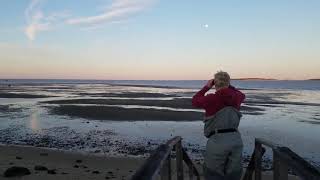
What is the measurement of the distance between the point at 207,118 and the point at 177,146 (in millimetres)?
1495

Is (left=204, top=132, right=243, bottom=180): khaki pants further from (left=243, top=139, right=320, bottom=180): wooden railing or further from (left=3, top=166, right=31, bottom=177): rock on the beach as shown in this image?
(left=3, top=166, right=31, bottom=177): rock on the beach

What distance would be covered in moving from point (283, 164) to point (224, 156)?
707 mm

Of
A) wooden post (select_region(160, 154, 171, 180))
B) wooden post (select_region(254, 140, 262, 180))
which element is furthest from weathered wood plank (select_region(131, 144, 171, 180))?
wooden post (select_region(254, 140, 262, 180))

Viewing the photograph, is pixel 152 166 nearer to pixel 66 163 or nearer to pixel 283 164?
pixel 283 164

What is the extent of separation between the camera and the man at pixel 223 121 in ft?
17.7

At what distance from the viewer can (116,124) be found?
81.7 ft

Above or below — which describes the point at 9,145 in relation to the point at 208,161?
below

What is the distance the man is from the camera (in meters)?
5.39

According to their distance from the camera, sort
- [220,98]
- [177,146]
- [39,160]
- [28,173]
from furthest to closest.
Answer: [39,160], [28,173], [177,146], [220,98]

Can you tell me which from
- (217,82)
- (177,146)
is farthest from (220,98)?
(177,146)

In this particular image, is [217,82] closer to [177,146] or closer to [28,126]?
[177,146]


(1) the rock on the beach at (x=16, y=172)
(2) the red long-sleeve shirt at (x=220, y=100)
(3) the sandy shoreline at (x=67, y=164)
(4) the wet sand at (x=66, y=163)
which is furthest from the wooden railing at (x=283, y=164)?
(1) the rock on the beach at (x=16, y=172)

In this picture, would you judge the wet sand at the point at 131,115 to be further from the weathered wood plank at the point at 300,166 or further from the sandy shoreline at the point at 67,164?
the weathered wood plank at the point at 300,166

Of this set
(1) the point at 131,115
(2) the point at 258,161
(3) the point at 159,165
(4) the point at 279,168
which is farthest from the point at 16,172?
(1) the point at 131,115
